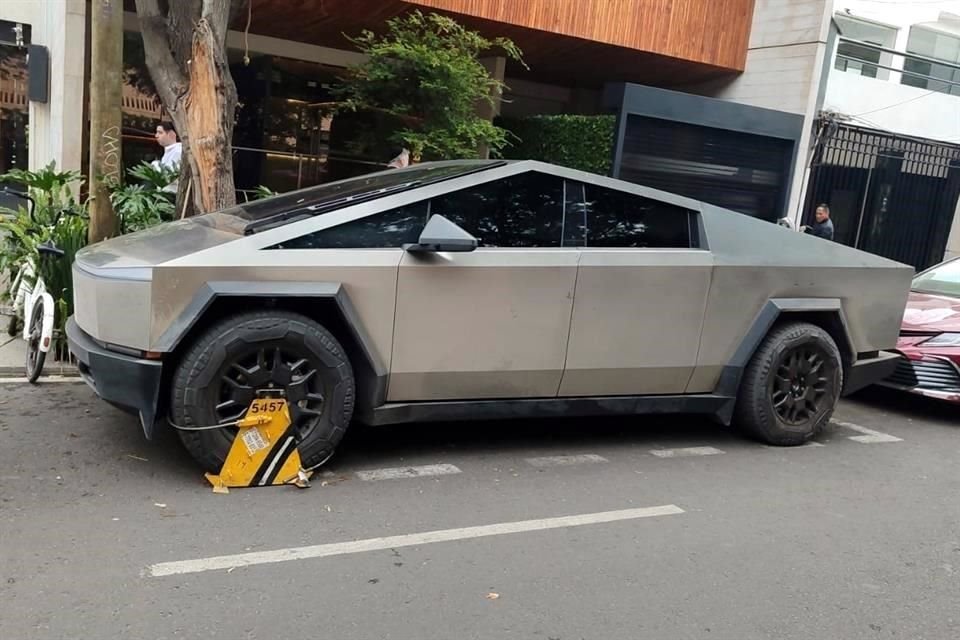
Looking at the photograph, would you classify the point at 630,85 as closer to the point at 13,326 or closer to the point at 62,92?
the point at 62,92

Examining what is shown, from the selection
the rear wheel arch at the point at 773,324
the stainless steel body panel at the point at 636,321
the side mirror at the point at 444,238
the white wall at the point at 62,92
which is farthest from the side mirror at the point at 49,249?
the rear wheel arch at the point at 773,324

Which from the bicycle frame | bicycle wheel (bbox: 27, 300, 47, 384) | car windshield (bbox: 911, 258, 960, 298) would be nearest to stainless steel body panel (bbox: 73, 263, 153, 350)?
the bicycle frame

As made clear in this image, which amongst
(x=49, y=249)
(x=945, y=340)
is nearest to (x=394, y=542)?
(x=49, y=249)

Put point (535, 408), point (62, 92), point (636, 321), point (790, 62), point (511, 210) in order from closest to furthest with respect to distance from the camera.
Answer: point (511, 210) < point (535, 408) < point (636, 321) < point (62, 92) < point (790, 62)

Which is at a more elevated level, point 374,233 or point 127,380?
point 374,233

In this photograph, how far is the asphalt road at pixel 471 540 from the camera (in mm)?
3059

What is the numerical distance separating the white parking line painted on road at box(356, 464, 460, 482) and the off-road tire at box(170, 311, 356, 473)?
31 centimetres

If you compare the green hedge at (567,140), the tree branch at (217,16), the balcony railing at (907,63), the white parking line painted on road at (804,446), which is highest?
the balcony railing at (907,63)

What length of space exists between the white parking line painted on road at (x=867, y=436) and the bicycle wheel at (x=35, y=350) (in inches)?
228

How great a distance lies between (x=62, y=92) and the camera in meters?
9.73

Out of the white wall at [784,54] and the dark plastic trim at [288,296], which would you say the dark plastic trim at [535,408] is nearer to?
the dark plastic trim at [288,296]

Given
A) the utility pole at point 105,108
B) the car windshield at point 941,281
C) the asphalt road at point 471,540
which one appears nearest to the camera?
the asphalt road at point 471,540

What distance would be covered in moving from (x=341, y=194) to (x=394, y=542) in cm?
205

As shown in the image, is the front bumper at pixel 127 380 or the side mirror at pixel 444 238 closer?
the front bumper at pixel 127 380
